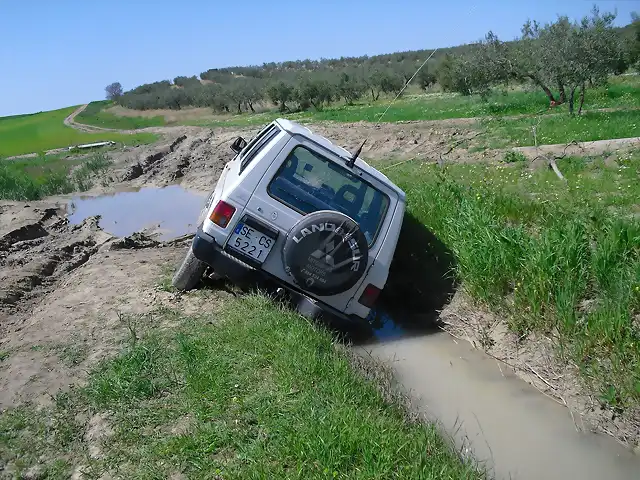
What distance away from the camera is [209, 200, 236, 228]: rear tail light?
5492 millimetres

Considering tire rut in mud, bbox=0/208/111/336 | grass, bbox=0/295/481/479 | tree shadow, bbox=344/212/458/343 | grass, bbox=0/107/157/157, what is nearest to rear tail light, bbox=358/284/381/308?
grass, bbox=0/295/481/479

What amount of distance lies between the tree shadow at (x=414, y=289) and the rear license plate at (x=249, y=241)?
1447 millimetres

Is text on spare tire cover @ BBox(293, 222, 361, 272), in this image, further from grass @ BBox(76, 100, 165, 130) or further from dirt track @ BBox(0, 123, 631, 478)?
grass @ BBox(76, 100, 165, 130)

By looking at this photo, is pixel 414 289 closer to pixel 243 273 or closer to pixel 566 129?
pixel 243 273

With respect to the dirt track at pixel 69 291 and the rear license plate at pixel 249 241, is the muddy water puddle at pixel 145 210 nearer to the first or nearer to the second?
the dirt track at pixel 69 291

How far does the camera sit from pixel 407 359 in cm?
610

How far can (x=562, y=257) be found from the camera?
5.77 metres

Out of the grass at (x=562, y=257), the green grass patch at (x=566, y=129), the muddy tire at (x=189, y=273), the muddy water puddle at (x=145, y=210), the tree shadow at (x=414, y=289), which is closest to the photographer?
the grass at (x=562, y=257)

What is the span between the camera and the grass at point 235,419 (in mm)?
3502

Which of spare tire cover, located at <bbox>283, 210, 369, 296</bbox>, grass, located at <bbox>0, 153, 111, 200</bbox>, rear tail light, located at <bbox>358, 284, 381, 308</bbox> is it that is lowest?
grass, located at <bbox>0, 153, 111, 200</bbox>

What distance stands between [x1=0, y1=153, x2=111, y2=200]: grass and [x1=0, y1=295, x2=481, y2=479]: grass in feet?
46.0

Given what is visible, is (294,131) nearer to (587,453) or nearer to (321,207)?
(321,207)

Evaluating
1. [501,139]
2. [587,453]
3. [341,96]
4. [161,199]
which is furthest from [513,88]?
[587,453]

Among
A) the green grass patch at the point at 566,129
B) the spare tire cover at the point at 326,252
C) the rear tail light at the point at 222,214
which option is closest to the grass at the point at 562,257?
the spare tire cover at the point at 326,252
